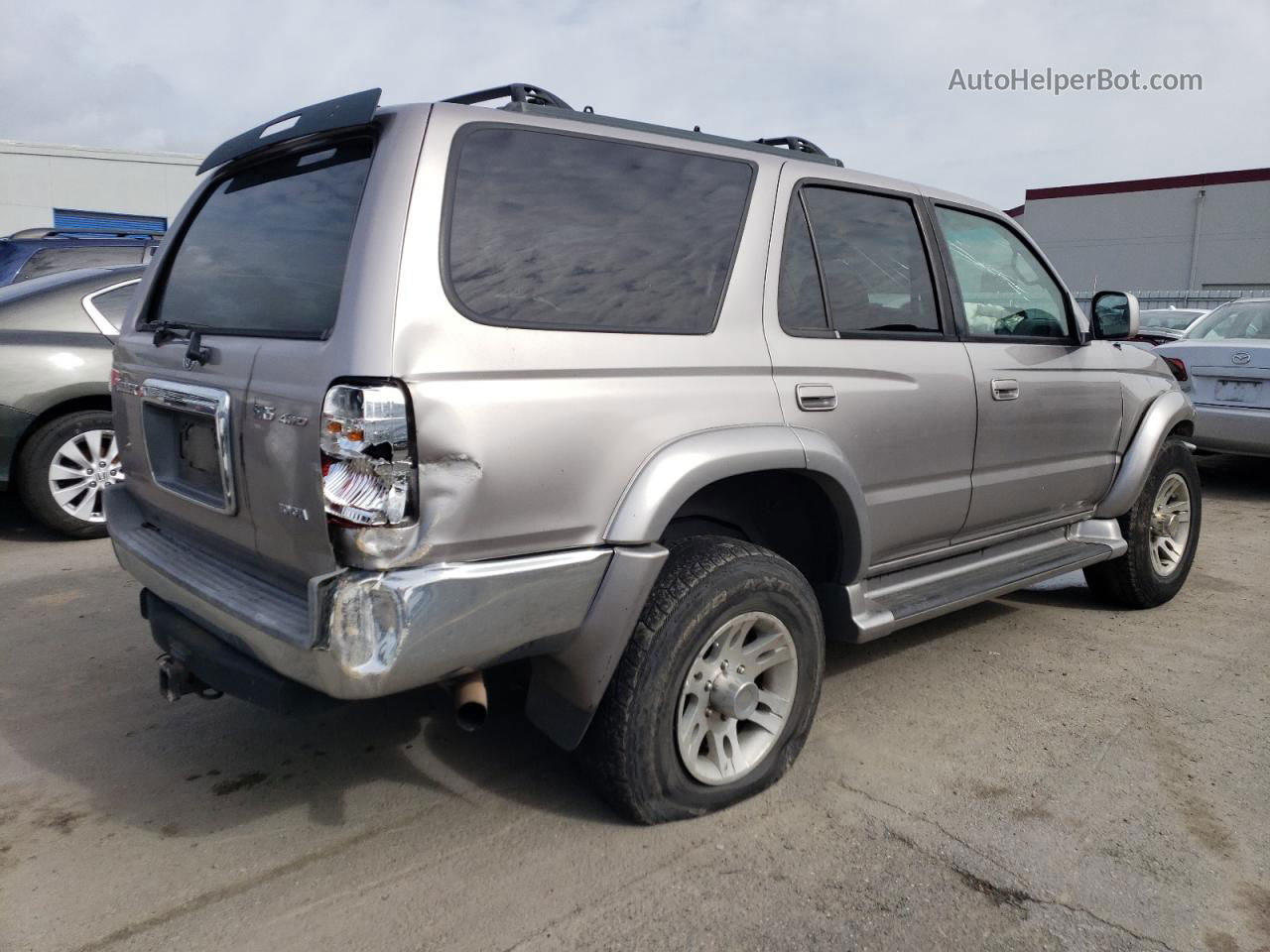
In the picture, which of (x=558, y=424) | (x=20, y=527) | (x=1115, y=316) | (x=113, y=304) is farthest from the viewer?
(x=20, y=527)

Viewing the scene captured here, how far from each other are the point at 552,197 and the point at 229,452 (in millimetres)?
1072

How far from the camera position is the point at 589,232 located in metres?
2.65

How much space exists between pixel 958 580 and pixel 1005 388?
752 millimetres

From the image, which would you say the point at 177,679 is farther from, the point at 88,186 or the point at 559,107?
the point at 88,186

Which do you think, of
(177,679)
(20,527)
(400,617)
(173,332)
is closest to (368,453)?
(400,617)

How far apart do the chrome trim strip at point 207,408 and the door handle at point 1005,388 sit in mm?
2667

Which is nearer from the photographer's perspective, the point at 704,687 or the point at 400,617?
the point at 400,617

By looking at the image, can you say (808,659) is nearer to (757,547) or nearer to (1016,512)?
(757,547)

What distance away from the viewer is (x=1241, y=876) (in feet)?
8.66

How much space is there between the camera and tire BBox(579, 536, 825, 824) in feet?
8.73

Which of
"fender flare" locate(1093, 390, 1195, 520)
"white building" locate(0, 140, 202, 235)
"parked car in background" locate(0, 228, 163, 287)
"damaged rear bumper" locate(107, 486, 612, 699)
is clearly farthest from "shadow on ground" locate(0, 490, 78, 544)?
"white building" locate(0, 140, 202, 235)

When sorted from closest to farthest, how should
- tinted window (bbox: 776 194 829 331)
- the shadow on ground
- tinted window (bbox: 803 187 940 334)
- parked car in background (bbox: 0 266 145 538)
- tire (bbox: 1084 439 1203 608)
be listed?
tinted window (bbox: 776 194 829 331) < tinted window (bbox: 803 187 940 334) < tire (bbox: 1084 439 1203 608) < parked car in background (bbox: 0 266 145 538) < the shadow on ground

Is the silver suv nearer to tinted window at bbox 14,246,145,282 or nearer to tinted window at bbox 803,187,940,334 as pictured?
tinted window at bbox 803,187,940,334

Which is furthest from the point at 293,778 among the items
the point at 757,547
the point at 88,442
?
the point at 88,442
